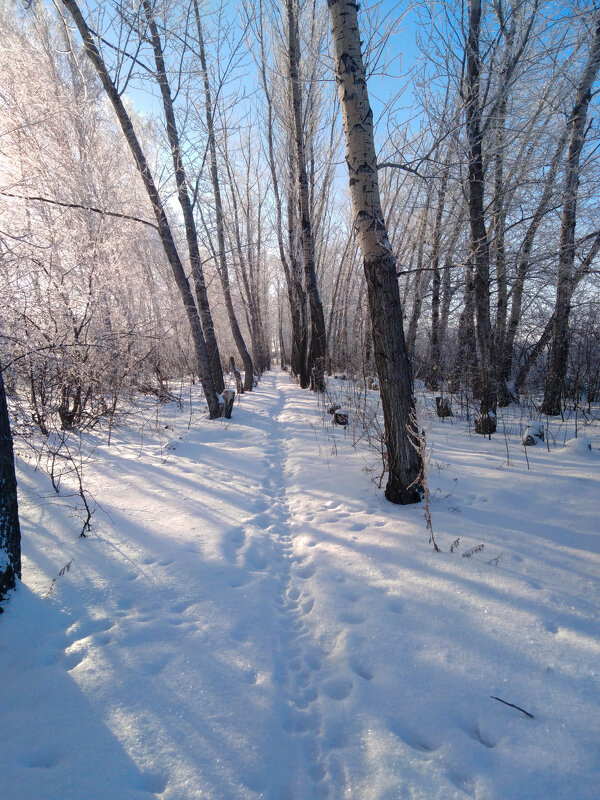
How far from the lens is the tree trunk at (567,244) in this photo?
208 inches

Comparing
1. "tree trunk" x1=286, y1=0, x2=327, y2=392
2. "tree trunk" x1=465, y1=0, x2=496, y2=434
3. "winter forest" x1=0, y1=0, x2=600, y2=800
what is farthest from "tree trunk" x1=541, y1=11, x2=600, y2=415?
"tree trunk" x1=286, y1=0, x2=327, y2=392

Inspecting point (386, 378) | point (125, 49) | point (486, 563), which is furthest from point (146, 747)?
point (125, 49)

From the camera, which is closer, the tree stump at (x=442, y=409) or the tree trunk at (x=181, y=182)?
the tree trunk at (x=181, y=182)

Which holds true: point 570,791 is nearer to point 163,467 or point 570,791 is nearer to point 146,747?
point 146,747

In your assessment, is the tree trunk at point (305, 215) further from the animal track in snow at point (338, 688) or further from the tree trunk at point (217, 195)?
the animal track in snow at point (338, 688)

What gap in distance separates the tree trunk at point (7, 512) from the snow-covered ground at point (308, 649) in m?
0.15

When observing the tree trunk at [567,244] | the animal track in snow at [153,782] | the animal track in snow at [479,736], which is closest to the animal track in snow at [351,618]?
the animal track in snow at [479,736]

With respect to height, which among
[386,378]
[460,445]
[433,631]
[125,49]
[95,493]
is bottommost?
[433,631]

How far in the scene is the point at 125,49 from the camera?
13.8ft

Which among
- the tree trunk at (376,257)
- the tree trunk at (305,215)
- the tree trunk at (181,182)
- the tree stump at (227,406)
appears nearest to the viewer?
the tree trunk at (376,257)

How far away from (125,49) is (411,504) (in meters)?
6.57

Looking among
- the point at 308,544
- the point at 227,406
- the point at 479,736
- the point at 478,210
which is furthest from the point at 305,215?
the point at 479,736

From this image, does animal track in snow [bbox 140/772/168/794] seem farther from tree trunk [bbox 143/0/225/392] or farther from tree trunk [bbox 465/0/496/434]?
tree trunk [bbox 143/0/225/392]

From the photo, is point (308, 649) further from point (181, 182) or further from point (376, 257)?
point (181, 182)
